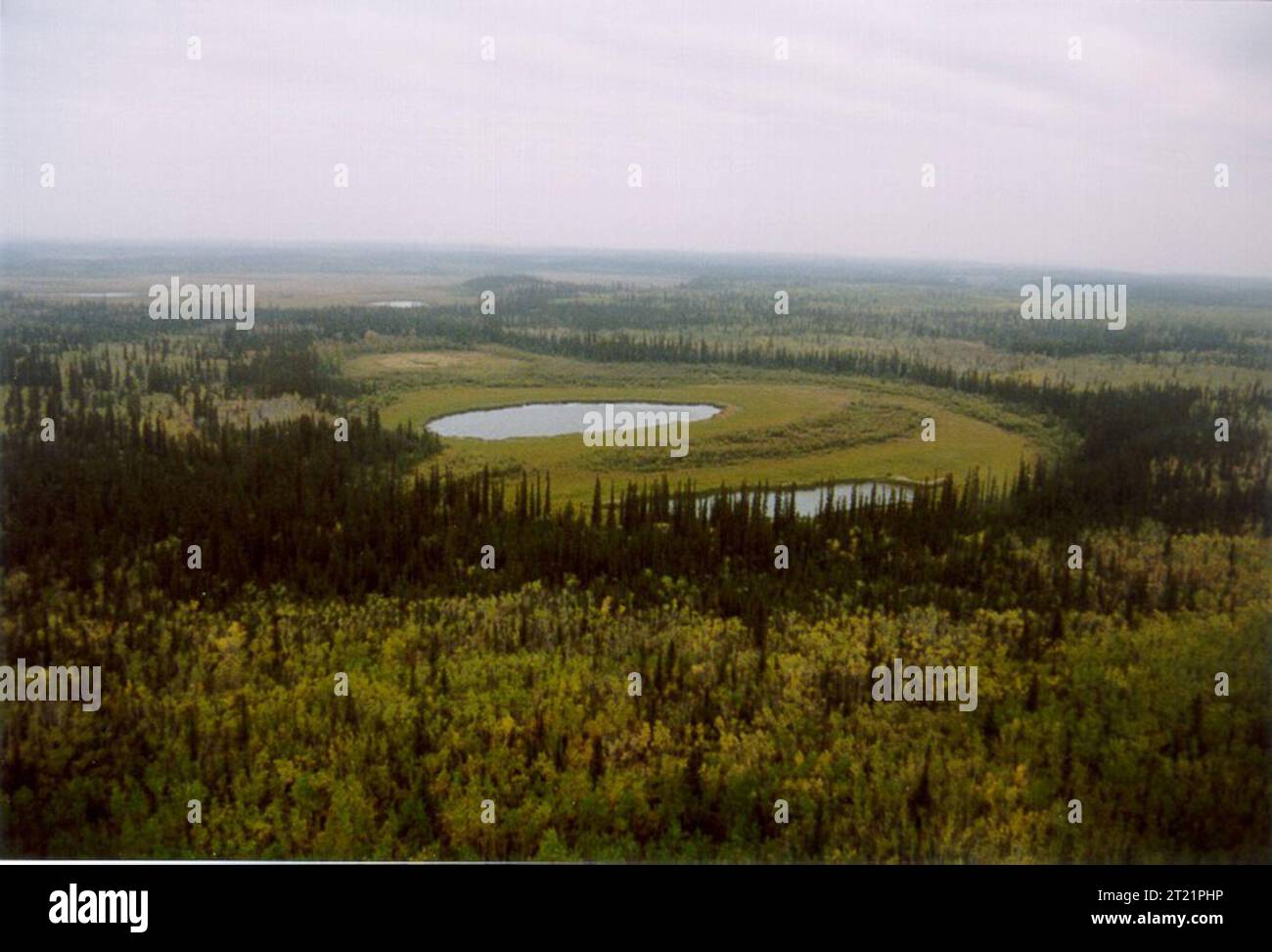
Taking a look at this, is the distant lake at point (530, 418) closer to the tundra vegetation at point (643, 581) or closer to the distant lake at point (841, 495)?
the tundra vegetation at point (643, 581)

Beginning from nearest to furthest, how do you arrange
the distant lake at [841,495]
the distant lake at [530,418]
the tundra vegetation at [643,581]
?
the tundra vegetation at [643,581], the distant lake at [841,495], the distant lake at [530,418]

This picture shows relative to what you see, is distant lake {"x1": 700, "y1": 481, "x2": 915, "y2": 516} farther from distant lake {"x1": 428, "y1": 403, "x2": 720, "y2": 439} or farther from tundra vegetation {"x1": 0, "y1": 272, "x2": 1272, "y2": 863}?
distant lake {"x1": 428, "y1": 403, "x2": 720, "y2": 439}

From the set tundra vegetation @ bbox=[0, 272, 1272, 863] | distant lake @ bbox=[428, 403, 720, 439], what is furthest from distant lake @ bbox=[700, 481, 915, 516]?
distant lake @ bbox=[428, 403, 720, 439]

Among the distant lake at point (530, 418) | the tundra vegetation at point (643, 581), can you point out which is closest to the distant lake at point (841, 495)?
the tundra vegetation at point (643, 581)

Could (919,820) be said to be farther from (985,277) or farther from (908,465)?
(985,277)

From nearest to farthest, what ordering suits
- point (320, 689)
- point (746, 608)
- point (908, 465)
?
1. point (320, 689)
2. point (746, 608)
3. point (908, 465)
